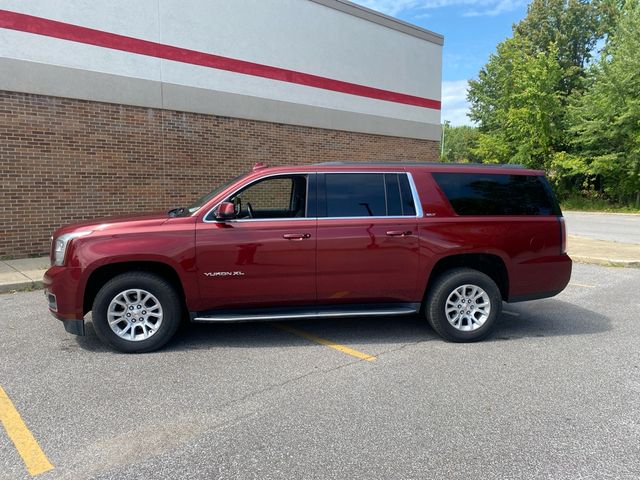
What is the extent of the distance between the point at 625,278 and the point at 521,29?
131 ft

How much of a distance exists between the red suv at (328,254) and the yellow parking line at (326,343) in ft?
1.25

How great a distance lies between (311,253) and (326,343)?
1.01 metres

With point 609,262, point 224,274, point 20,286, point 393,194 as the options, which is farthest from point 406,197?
point 609,262

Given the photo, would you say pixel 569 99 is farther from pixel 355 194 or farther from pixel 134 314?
pixel 134 314

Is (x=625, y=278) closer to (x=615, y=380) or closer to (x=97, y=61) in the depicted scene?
(x=615, y=380)

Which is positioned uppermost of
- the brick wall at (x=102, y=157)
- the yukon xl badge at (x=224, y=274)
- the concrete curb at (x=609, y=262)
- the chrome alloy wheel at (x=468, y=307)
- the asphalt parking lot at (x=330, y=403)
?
the brick wall at (x=102, y=157)

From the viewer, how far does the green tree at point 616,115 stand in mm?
26203

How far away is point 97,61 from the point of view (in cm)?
937

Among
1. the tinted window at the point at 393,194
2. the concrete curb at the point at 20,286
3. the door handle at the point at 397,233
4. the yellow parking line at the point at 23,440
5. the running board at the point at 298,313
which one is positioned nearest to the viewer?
the yellow parking line at the point at 23,440

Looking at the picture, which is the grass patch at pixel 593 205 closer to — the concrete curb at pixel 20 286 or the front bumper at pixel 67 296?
the concrete curb at pixel 20 286

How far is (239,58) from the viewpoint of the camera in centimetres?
1125

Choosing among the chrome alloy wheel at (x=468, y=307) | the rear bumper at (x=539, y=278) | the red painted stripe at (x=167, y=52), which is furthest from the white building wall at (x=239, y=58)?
the rear bumper at (x=539, y=278)

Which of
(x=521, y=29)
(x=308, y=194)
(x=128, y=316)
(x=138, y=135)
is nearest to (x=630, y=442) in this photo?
(x=308, y=194)

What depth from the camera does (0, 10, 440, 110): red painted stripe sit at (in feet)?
28.3
